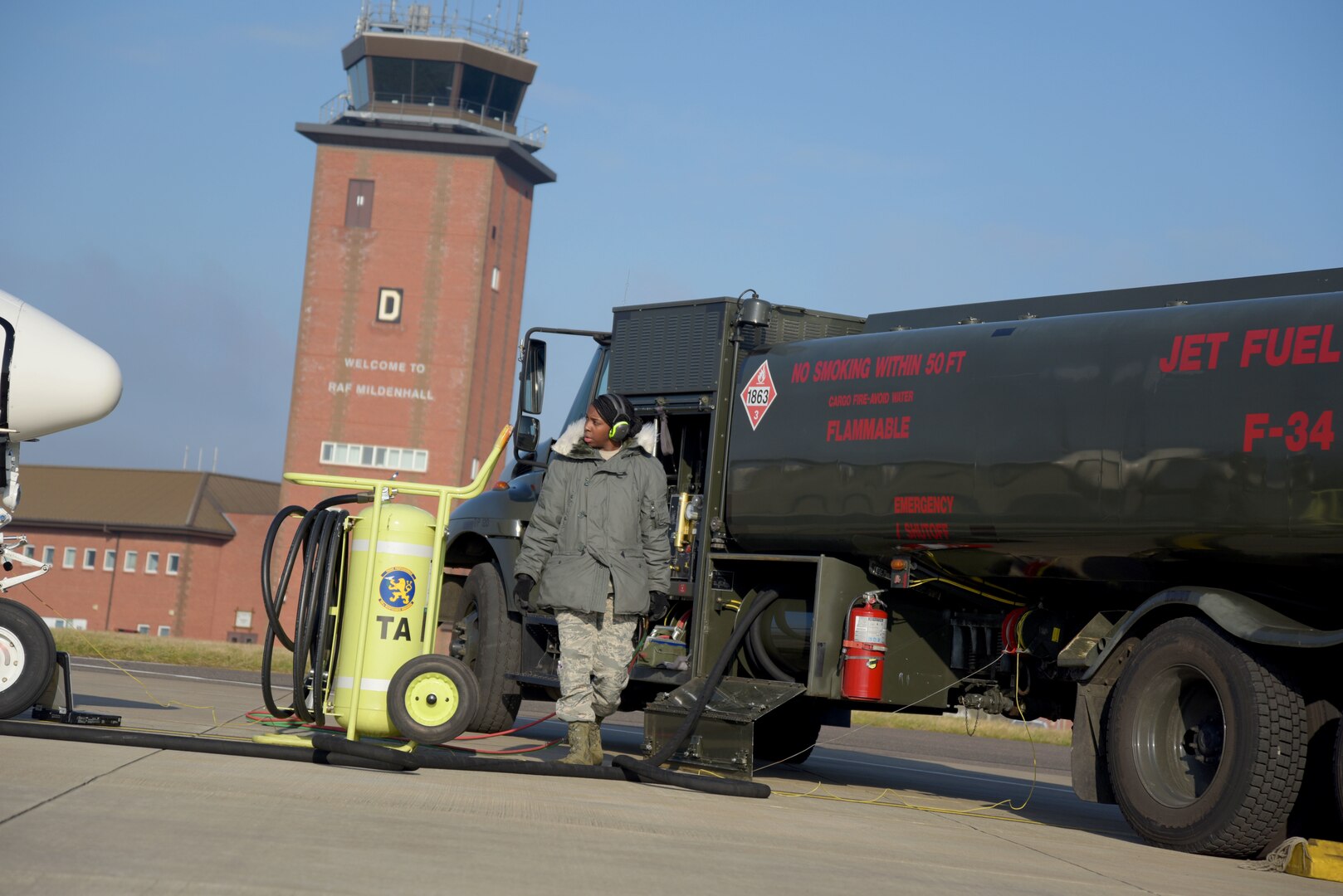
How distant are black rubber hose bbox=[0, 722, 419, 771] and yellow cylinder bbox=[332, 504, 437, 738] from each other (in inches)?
37.1

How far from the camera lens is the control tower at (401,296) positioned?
74.8 m

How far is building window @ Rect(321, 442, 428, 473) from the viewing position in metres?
74.8

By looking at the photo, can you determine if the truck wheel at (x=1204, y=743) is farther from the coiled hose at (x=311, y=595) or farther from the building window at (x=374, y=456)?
the building window at (x=374, y=456)

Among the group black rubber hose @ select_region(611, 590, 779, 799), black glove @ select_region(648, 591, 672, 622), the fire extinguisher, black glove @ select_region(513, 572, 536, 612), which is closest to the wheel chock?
black rubber hose @ select_region(611, 590, 779, 799)

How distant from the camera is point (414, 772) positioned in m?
7.71

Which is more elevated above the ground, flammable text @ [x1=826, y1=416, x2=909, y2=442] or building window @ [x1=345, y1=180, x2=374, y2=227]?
building window @ [x1=345, y1=180, x2=374, y2=227]

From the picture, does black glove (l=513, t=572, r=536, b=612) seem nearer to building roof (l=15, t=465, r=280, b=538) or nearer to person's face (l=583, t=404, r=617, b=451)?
person's face (l=583, t=404, r=617, b=451)

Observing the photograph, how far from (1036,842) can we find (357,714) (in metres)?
3.92

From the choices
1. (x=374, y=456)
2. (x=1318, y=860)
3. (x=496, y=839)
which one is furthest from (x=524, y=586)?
(x=374, y=456)

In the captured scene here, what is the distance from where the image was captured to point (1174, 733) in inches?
302

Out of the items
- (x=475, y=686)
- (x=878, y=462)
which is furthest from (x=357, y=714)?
(x=878, y=462)

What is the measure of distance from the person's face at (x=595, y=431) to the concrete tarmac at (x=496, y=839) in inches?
79.8

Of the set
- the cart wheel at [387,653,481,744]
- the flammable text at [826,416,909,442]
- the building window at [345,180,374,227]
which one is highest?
the building window at [345,180,374,227]

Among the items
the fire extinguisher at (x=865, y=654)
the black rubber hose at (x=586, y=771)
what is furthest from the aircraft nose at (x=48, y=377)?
the fire extinguisher at (x=865, y=654)
